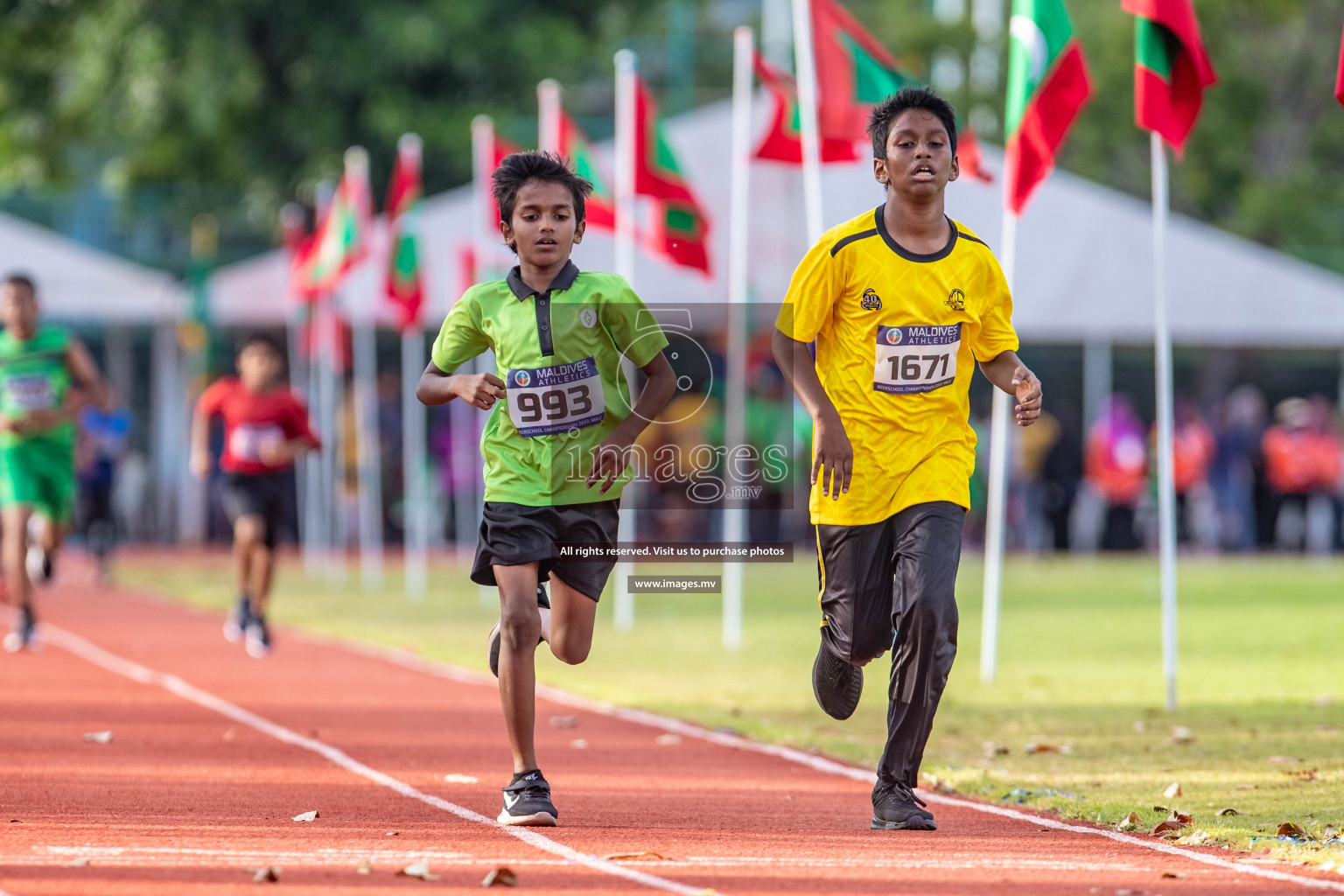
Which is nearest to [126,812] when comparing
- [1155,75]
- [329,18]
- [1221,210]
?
[1155,75]

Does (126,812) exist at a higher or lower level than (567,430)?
lower

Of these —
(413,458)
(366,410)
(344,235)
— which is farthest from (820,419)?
(413,458)

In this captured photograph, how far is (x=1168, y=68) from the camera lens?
1078cm

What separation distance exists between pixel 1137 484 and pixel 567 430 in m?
21.1

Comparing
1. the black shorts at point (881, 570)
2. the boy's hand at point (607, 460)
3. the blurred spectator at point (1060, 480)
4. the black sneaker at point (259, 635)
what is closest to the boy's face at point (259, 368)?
the black sneaker at point (259, 635)

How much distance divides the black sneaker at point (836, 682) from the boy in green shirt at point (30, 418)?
6.86 metres

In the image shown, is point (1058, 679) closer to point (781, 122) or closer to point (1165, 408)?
point (1165, 408)

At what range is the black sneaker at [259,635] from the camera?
1352 cm

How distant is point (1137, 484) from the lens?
26.9 meters

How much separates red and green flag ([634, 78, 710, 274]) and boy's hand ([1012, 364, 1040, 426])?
28.2 feet

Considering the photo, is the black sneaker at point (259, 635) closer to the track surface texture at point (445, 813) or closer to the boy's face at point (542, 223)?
the track surface texture at point (445, 813)

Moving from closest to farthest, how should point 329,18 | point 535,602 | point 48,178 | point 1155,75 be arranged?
point 535,602
point 1155,75
point 329,18
point 48,178

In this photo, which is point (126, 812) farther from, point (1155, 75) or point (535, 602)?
point (1155, 75)

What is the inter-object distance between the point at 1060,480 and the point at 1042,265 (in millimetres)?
3728
